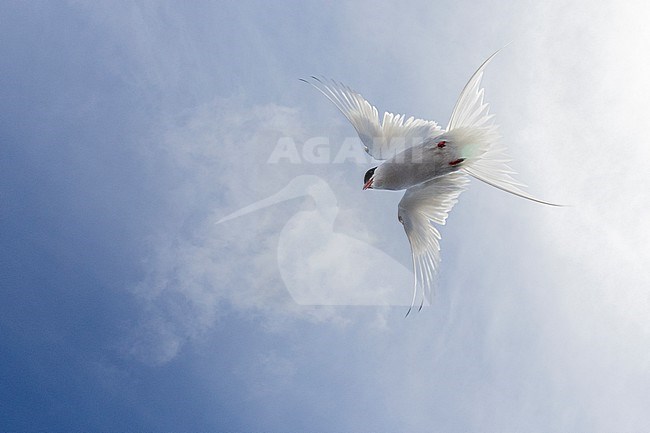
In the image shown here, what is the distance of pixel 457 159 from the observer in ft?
23.8

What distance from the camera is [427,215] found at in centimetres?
813

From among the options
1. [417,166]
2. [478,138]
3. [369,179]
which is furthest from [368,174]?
[478,138]

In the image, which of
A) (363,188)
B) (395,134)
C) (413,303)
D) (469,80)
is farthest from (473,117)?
(413,303)

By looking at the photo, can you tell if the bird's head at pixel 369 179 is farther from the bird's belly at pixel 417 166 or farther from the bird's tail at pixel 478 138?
the bird's tail at pixel 478 138

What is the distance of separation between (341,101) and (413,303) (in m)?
2.98

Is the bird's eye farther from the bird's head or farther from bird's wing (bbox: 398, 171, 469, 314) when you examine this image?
bird's wing (bbox: 398, 171, 469, 314)

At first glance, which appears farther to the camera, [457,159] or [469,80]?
[457,159]

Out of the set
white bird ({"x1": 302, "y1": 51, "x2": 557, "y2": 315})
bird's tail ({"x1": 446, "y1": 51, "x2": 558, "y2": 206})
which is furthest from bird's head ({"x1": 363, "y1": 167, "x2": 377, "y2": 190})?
bird's tail ({"x1": 446, "y1": 51, "x2": 558, "y2": 206})

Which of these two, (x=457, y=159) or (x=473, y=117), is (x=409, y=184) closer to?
(x=457, y=159)

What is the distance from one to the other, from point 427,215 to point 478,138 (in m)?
1.52

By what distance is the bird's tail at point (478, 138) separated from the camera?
692 centimetres

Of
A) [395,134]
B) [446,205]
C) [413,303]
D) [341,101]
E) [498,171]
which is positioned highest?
[341,101]

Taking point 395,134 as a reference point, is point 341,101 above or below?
above

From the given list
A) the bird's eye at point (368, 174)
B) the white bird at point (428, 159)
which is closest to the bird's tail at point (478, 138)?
the white bird at point (428, 159)
